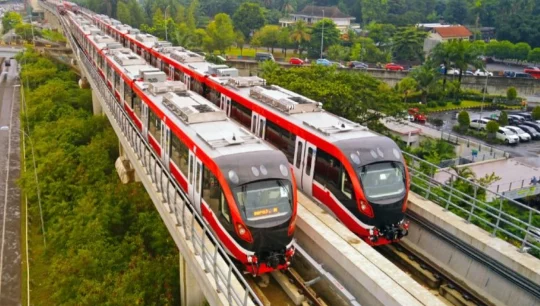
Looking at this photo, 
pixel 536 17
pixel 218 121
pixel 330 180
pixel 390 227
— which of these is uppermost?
pixel 536 17

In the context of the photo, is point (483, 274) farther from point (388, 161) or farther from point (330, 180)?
point (330, 180)

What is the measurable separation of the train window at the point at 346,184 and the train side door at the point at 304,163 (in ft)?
5.13

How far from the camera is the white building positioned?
330 feet

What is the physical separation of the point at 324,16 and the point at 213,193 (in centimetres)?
9195

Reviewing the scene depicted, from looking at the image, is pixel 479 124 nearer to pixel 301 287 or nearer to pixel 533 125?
pixel 533 125

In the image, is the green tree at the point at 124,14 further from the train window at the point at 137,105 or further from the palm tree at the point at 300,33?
the train window at the point at 137,105

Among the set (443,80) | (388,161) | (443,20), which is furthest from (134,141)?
(443,20)

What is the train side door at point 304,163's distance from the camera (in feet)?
52.1

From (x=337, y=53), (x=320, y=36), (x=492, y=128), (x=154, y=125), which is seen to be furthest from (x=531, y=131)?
(x=320, y=36)

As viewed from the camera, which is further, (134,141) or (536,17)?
(536,17)

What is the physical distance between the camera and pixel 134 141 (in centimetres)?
2067

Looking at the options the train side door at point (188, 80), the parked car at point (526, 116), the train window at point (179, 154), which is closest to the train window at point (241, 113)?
the train window at point (179, 154)

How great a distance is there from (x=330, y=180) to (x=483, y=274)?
4925 mm

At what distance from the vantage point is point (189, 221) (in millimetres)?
14695
